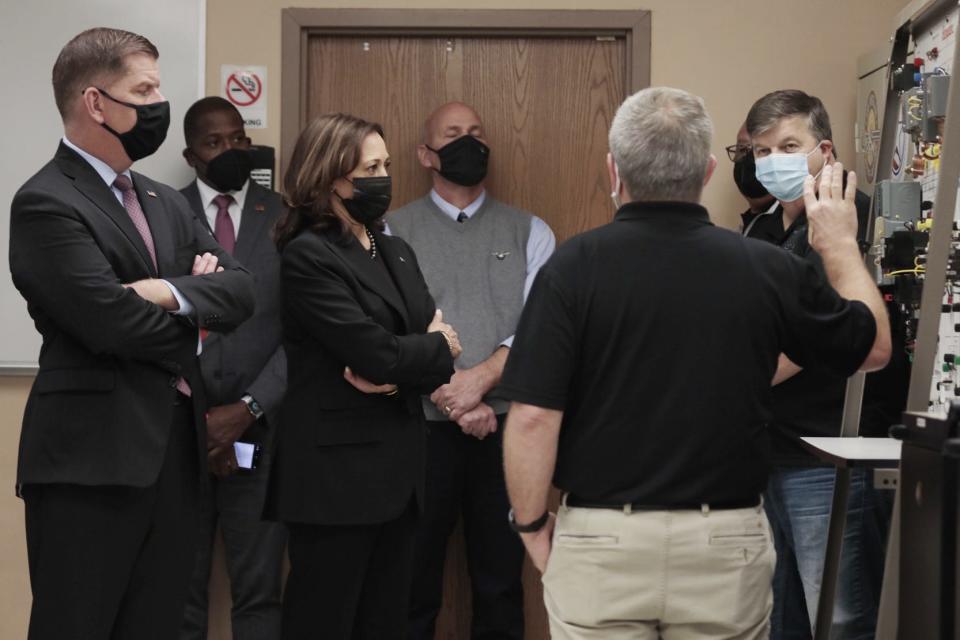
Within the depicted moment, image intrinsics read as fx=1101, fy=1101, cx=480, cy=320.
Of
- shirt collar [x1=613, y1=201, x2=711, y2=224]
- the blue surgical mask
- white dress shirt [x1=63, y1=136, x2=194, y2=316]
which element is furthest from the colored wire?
white dress shirt [x1=63, y1=136, x2=194, y2=316]

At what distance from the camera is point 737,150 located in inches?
144

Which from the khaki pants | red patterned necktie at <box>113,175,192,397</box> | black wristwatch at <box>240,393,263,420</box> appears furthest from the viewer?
black wristwatch at <box>240,393,263,420</box>

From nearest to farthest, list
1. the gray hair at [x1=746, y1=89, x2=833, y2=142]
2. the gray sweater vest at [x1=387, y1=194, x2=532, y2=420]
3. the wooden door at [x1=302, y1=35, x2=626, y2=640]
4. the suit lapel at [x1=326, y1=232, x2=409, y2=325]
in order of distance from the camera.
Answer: the suit lapel at [x1=326, y1=232, x2=409, y2=325] → the gray hair at [x1=746, y1=89, x2=833, y2=142] → the gray sweater vest at [x1=387, y1=194, x2=532, y2=420] → the wooden door at [x1=302, y1=35, x2=626, y2=640]

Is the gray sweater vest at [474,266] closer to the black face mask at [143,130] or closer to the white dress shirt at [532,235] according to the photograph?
the white dress shirt at [532,235]

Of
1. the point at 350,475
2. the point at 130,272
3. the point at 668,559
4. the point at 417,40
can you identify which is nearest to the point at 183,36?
the point at 417,40

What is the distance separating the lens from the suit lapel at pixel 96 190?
234 cm

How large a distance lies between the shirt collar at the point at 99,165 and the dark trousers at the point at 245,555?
1.36m

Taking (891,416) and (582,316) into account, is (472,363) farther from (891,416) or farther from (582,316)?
(582,316)

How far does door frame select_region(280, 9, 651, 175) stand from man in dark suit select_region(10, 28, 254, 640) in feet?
4.71

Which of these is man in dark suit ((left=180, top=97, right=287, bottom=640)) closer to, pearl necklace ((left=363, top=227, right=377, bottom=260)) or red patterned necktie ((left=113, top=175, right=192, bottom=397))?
pearl necklace ((left=363, top=227, right=377, bottom=260))

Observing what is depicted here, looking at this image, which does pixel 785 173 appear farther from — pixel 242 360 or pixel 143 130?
pixel 242 360

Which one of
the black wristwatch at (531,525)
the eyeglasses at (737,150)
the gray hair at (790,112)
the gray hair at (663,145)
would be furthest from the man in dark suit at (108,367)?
the eyeglasses at (737,150)

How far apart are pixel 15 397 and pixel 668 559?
280 cm

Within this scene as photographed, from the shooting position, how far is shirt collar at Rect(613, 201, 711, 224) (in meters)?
1.90
